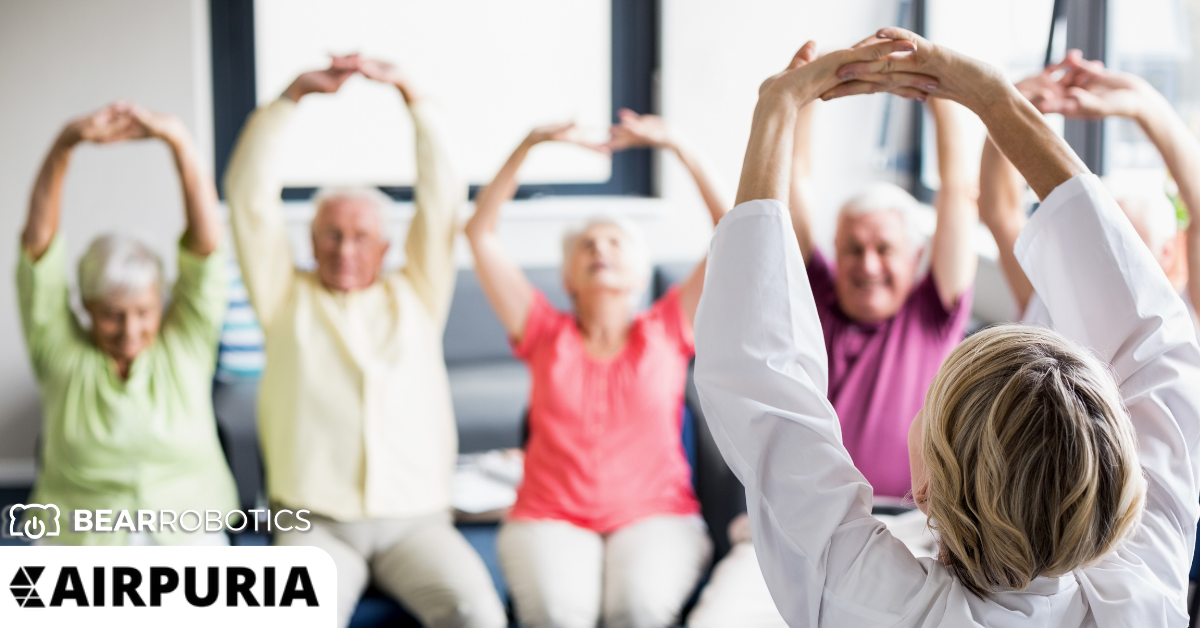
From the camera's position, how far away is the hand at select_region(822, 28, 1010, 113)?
2.85ft

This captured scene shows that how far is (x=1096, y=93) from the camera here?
4.85 feet

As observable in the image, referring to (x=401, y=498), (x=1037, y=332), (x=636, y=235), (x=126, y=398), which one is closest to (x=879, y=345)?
(x=636, y=235)

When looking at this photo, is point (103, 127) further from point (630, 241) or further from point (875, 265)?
point (875, 265)

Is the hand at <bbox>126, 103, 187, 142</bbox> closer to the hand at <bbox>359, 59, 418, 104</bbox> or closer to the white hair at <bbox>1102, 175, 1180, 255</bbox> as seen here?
the hand at <bbox>359, 59, 418, 104</bbox>

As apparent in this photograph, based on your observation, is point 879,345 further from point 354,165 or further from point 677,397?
point 354,165

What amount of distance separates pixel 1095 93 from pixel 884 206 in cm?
53

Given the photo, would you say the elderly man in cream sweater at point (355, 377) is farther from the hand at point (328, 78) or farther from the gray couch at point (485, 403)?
the gray couch at point (485, 403)

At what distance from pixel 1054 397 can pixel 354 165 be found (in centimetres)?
331

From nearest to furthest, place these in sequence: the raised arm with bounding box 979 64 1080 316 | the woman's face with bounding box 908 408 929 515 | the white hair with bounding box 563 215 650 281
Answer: the woman's face with bounding box 908 408 929 515 < the raised arm with bounding box 979 64 1080 316 < the white hair with bounding box 563 215 650 281

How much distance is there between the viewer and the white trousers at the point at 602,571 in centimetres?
175

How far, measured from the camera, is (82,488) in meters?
1.77

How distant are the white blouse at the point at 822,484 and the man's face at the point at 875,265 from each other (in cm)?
106

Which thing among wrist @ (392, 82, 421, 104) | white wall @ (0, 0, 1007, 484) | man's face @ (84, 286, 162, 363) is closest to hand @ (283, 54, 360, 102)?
wrist @ (392, 82, 421, 104)

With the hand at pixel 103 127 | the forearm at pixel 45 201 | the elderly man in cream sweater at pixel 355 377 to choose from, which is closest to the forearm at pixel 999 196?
the elderly man in cream sweater at pixel 355 377
